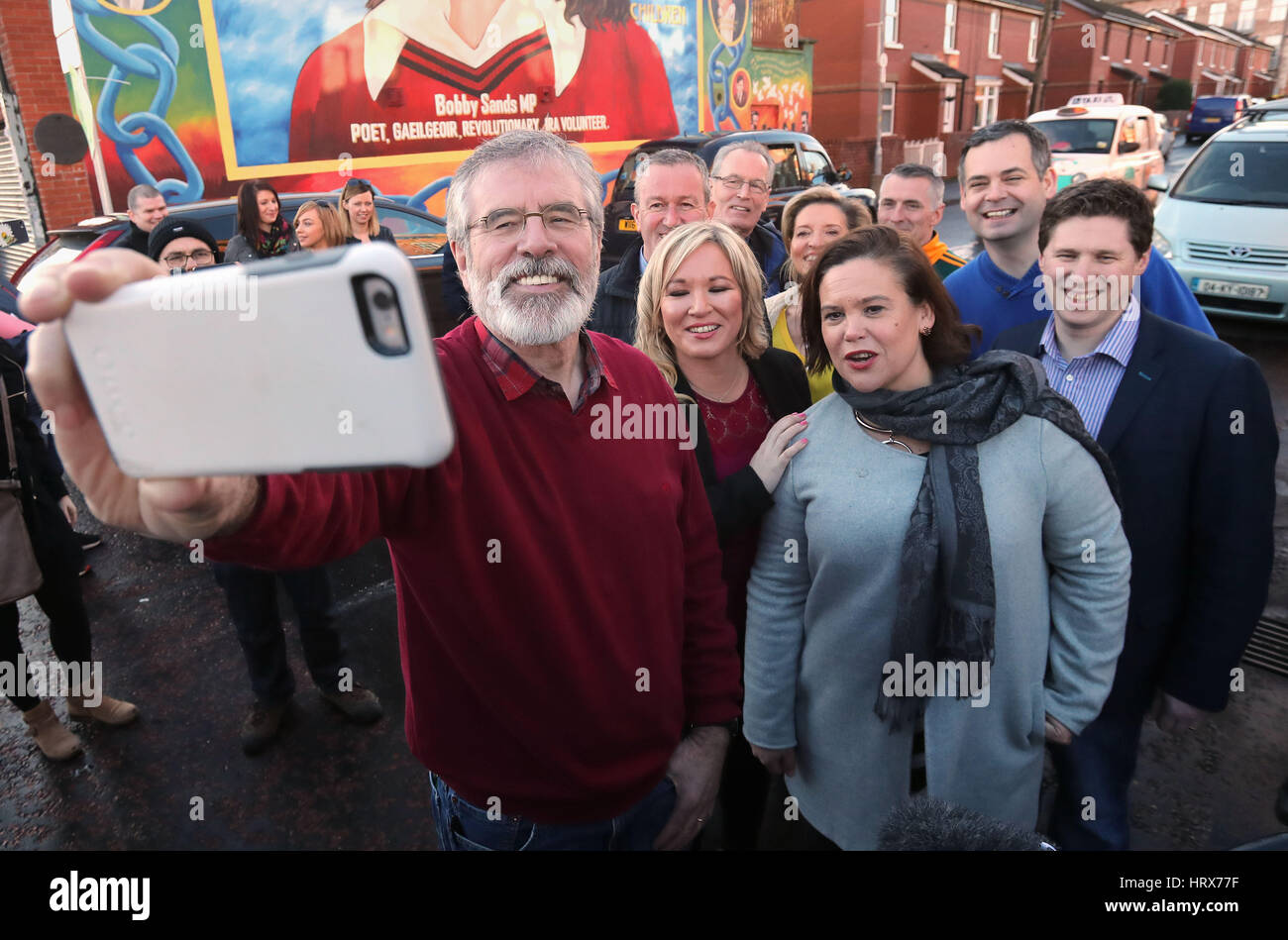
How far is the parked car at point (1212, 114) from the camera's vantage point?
1275 inches

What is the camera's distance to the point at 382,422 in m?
0.80

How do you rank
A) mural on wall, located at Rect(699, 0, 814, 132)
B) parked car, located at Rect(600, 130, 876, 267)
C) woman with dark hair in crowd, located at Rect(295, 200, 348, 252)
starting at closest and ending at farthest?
woman with dark hair in crowd, located at Rect(295, 200, 348, 252)
parked car, located at Rect(600, 130, 876, 267)
mural on wall, located at Rect(699, 0, 814, 132)

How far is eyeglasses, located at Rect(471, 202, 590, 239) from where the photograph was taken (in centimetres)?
155

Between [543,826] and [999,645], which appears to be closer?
[543,826]

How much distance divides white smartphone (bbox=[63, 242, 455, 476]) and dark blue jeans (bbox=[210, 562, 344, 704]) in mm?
2398

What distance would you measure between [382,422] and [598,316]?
265 cm

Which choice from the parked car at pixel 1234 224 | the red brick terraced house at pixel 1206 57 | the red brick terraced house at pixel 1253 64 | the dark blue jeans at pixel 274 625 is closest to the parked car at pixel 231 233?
the dark blue jeans at pixel 274 625

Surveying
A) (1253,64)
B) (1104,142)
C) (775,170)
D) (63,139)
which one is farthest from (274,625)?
(1253,64)

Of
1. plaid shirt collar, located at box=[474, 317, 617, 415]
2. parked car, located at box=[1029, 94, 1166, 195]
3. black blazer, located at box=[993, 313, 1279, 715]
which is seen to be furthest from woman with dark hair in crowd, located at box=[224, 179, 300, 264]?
parked car, located at box=[1029, 94, 1166, 195]

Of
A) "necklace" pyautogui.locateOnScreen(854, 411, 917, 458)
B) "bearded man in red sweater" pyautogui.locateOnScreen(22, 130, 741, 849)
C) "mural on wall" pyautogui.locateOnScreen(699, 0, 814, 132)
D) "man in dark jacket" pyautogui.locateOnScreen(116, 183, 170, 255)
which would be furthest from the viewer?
"mural on wall" pyautogui.locateOnScreen(699, 0, 814, 132)

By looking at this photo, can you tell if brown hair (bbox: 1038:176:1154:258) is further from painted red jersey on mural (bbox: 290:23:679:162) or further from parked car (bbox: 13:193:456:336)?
painted red jersey on mural (bbox: 290:23:679:162)

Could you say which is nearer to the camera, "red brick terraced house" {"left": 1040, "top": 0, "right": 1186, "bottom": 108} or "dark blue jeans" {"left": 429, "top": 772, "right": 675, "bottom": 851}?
"dark blue jeans" {"left": 429, "top": 772, "right": 675, "bottom": 851}
